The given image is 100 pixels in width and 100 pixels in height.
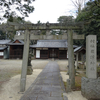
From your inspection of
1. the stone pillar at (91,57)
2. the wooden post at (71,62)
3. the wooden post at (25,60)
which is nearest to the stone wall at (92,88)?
the stone pillar at (91,57)

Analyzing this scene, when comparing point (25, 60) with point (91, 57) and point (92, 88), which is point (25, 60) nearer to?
point (91, 57)

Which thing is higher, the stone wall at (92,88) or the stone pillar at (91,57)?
the stone pillar at (91,57)

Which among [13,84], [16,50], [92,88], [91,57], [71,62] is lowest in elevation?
[13,84]

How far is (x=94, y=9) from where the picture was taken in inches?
279

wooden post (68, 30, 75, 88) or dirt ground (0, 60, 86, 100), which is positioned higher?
wooden post (68, 30, 75, 88)

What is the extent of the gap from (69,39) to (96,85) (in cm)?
231

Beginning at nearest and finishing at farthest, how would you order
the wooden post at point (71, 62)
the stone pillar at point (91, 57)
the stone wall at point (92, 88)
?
the stone wall at point (92, 88) → the stone pillar at point (91, 57) → the wooden post at point (71, 62)

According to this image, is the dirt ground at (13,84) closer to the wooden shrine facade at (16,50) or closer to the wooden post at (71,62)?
the wooden post at (71,62)

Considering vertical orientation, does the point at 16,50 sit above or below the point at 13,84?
above

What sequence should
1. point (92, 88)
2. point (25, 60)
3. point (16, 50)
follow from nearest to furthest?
point (92, 88)
point (25, 60)
point (16, 50)

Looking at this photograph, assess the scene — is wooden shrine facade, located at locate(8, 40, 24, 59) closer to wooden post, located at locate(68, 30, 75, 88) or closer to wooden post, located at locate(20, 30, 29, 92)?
wooden post, located at locate(20, 30, 29, 92)

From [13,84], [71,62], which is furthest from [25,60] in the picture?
[71,62]

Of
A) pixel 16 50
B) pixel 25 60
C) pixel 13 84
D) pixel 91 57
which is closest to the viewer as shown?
pixel 91 57

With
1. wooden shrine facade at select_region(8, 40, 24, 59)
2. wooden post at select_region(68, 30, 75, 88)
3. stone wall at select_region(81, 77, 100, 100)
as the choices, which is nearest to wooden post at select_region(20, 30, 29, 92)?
wooden post at select_region(68, 30, 75, 88)
